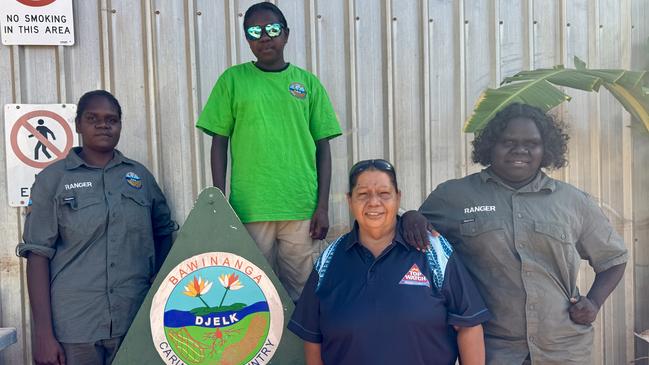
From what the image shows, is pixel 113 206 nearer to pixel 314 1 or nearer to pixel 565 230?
pixel 314 1

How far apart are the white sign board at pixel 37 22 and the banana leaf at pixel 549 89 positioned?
8.04ft

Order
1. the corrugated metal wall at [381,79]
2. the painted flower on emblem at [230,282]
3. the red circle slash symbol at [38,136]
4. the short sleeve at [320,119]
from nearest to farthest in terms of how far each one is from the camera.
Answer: the painted flower on emblem at [230,282] < the short sleeve at [320,119] < the red circle slash symbol at [38,136] < the corrugated metal wall at [381,79]

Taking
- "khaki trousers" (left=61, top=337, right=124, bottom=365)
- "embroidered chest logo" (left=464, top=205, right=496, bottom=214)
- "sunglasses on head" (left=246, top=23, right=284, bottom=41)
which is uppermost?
"sunglasses on head" (left=246, top=23, right=284, bottom=41)

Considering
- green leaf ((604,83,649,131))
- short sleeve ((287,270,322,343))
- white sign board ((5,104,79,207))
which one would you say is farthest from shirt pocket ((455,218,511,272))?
white sign board ((5,104,79,207))

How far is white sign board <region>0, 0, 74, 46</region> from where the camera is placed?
3479 mm

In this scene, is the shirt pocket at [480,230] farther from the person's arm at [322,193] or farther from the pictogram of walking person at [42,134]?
the pictogram of walking person at [42,134]

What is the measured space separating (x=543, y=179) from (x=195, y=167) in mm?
2083

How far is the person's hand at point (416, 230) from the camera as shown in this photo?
2395mm

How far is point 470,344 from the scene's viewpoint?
235cm

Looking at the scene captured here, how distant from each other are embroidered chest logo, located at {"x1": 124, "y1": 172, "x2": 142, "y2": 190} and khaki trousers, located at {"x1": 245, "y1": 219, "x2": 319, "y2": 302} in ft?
1.99

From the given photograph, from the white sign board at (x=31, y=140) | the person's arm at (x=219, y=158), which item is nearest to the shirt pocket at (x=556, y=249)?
the person's arm at (x=219, y=158)

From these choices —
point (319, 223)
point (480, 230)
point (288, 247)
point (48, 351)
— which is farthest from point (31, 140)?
point (480, 230)

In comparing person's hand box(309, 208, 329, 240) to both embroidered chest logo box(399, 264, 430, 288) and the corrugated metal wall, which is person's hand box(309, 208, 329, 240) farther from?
embroidered chest logo box(399, 264, 430, 288)

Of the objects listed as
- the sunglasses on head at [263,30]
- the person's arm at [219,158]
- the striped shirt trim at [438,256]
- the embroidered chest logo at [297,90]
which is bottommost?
the striped shirt trim at [438,256]
